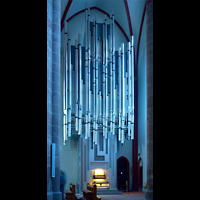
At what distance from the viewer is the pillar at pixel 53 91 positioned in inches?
290

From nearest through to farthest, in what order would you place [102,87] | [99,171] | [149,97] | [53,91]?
[53,91] < [149,97] < [102,87] < [99,171]

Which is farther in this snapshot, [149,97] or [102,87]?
[102,87]

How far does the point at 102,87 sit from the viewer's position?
14.9m

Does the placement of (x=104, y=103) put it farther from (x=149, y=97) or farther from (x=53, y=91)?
(x=53, y=91)

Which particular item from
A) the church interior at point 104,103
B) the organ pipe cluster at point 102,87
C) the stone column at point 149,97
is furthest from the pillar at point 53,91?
the organ pipe cluster at point 102,87

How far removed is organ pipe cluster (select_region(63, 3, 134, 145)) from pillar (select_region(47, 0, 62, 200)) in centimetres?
608

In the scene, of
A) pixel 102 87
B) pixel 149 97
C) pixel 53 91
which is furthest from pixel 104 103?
pixel 53 91

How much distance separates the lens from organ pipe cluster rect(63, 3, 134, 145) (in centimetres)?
1432

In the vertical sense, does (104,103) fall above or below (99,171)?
above

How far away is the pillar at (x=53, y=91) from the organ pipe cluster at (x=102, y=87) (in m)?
6.08

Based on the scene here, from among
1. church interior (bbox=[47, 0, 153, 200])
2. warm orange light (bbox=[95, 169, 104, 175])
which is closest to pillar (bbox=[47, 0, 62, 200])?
church interior (bbox=[47, 0, 153, 200])

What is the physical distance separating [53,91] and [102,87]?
7.17m

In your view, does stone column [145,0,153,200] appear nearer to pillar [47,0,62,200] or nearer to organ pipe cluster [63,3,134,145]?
pillar [47,0,62,200]
